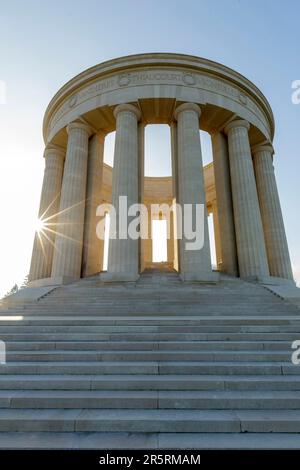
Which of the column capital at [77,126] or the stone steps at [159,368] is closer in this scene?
the stone steps at [159,368]

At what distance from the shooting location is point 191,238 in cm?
1927

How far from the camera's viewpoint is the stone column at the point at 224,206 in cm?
2328

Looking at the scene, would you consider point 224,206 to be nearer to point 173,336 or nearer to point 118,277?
point 118,277

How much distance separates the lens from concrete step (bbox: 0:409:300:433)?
4711mm

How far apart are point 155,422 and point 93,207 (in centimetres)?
2178

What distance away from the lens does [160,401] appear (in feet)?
17.8

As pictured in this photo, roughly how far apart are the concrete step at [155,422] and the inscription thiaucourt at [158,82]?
24773 millimetres

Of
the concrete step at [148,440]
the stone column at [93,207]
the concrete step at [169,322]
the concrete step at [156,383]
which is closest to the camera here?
the concrete step at [148,440]

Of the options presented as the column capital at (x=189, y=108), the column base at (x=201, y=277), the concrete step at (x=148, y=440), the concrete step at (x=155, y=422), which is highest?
the column capital at (x=189, y=108)

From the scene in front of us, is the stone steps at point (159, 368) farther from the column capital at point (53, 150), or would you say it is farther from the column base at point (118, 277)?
the column capital at point (53, 150)

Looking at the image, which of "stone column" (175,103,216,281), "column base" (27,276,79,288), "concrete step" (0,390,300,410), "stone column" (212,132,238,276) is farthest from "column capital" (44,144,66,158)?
"concrete step" (0,390,300,410)

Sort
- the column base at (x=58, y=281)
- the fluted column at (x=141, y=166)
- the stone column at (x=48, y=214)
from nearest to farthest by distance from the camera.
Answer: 1. the column base at (x=58, y=281)
2. the fluted column at (x=141, y=166)
3. the stone column at (x=48, y=214)

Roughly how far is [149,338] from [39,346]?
3.40 metres

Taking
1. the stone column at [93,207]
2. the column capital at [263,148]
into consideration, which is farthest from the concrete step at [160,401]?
the column capital at [263,148]
